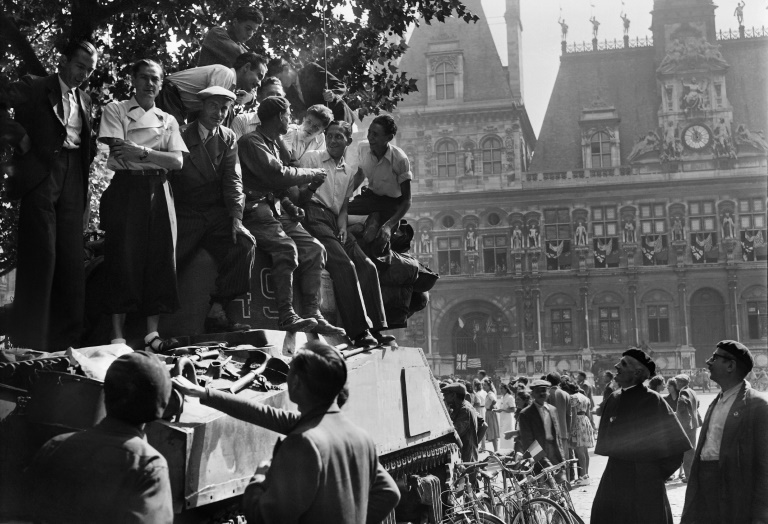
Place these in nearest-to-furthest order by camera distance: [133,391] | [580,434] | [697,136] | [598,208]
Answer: [133,391], [580,434], [598,208], [697,136]

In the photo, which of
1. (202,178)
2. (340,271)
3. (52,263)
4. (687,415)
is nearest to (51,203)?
(52,263)

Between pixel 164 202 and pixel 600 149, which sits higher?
pixel 600 149

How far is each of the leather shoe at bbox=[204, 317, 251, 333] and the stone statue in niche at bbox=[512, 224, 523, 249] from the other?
52.7 metres

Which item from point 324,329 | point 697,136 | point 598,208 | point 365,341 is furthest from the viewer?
point 697,136

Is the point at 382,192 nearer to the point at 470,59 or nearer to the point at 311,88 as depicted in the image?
the point at 311,88

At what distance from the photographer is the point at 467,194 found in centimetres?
5991

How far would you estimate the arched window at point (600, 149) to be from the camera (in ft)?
199

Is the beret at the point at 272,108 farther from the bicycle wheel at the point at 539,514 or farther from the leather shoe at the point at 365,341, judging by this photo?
the bicycle wheel at the point at 539,514

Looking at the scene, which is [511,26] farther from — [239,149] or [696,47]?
[239,149]

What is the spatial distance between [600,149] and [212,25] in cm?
4852

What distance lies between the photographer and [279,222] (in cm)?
796

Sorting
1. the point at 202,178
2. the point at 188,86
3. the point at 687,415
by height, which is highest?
the point at 188,86

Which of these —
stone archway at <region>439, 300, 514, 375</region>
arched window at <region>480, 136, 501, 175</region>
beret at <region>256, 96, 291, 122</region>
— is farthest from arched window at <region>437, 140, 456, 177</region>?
beret at <region>256, 96, 291, 122</region>

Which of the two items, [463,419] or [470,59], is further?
[470,59]
